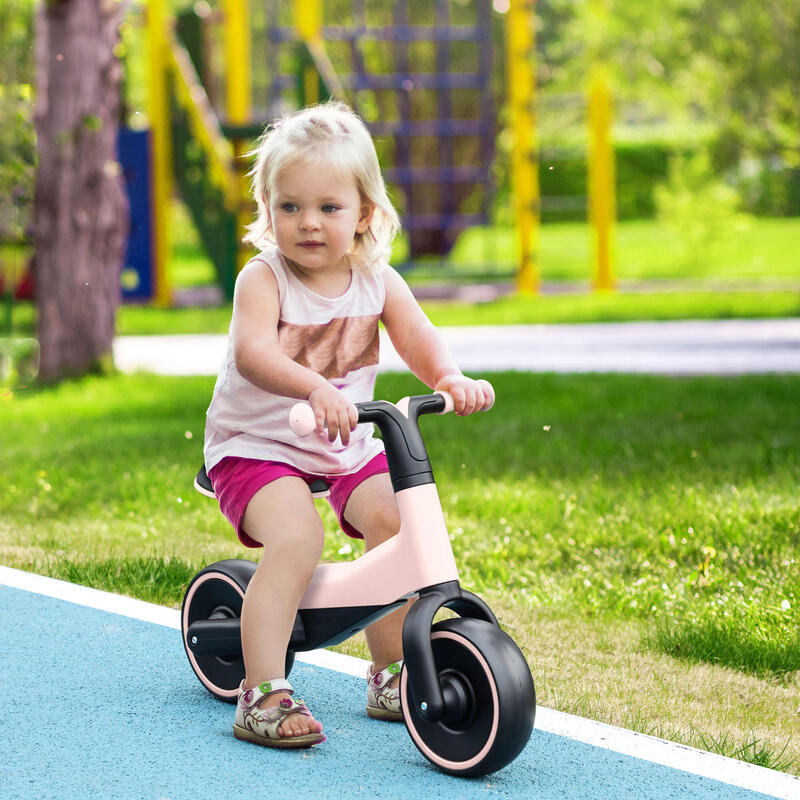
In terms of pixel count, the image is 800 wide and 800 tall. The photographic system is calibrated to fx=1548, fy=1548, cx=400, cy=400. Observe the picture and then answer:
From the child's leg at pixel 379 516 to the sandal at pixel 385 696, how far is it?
0.02 meters

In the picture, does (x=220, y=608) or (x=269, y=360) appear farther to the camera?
(x=220, y=608)

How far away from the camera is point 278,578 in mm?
3438

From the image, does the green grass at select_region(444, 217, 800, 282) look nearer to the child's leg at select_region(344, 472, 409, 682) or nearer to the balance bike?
the child's leg at select_region(344, 472, 409, 682)

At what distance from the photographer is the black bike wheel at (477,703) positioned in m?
3.15

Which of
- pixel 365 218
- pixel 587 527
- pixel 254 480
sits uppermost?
pixel 365 218

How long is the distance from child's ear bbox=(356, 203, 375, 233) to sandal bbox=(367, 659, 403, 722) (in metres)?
1.02

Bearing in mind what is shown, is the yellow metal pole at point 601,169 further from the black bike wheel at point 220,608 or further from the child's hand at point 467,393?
the child's hand at point 467,393

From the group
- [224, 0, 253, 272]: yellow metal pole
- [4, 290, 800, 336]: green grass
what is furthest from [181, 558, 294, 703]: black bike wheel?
[224, 0, 253, 272]: yellow metal pole

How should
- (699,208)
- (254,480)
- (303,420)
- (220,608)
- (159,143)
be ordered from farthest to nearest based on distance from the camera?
(699,208) < (159,143) < (220,608) < (254,480) < (303,420)

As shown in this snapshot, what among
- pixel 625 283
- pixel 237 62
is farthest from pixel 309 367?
pixel 625 283

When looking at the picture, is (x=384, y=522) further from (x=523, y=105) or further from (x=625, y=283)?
(x=625, y=283)

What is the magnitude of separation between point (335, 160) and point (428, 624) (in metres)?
1.04

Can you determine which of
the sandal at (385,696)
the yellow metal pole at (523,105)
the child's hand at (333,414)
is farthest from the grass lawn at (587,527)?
the yellow metal pole at (523,105)

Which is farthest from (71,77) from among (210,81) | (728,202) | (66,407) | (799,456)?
(728,202)
